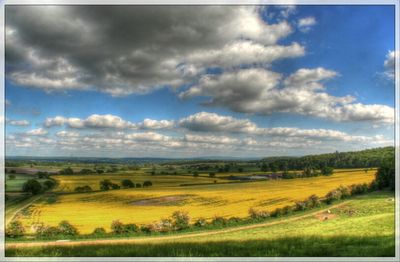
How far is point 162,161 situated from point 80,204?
234cm

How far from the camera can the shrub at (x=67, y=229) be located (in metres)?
9.04

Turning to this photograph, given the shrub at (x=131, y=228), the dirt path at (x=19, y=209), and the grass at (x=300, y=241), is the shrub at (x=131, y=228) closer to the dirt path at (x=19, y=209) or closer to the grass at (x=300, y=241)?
the grass at (x=300, y=241)

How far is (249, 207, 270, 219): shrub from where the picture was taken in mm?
9844

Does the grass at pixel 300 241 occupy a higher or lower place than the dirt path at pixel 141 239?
higher

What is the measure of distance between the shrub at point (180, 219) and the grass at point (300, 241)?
63 cm

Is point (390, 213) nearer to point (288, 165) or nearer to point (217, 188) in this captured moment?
point (288, 165)

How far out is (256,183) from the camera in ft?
34.2

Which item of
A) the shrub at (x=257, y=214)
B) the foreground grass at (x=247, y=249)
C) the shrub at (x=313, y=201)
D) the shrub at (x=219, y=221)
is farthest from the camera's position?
the shrub at (x=313, y=201)

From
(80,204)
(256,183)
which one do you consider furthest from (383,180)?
(80,204)

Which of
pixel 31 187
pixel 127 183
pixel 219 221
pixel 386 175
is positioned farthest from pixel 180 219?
pixel 386 175

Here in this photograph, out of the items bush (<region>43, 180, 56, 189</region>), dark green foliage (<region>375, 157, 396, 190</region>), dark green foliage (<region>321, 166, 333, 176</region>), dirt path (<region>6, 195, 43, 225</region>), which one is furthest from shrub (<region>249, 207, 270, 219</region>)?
dirt path (<region>6, 195, 43, 225</region>)

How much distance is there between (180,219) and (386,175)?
6067 mm

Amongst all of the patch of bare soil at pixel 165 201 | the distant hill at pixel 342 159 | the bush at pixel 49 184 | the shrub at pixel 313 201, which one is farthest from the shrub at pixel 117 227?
the shrub at pixel 313 201

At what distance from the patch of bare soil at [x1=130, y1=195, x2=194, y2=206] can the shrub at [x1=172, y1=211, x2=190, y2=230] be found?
0.32 m
